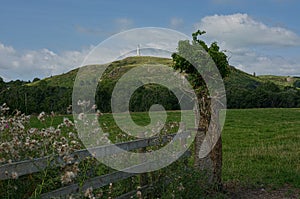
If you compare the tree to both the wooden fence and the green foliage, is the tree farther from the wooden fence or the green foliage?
the wooden fence

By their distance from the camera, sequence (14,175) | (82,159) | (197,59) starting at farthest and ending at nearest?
(197,59), (82,159), (14,175)

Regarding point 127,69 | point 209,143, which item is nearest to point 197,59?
point 127,69

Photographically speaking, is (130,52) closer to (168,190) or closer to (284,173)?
(168,190)

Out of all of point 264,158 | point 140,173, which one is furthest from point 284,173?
point 140,173

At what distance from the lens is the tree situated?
8148 mm

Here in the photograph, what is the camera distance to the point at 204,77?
26.9 ft

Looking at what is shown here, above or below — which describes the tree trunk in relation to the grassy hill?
below

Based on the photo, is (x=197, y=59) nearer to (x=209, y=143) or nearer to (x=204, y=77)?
(x=204, y=77)

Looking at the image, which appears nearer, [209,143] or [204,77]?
[204,77]

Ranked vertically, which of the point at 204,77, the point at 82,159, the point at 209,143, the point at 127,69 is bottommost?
the point at 209,143

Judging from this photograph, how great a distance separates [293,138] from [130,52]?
1363cm

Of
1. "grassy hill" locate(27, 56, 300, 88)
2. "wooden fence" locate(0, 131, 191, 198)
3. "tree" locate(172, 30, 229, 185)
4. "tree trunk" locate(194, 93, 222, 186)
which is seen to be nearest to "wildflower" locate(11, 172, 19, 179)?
"wooden fence" locate(0, 131, 191, 198)

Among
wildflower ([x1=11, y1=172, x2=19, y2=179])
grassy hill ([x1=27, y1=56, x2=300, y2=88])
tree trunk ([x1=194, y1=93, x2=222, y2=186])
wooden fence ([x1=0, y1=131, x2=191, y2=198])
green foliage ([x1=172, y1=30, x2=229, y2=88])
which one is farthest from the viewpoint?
grassy hill ([x1=27, y1=56, x2=300, y2=88])

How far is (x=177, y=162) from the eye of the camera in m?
7.55
